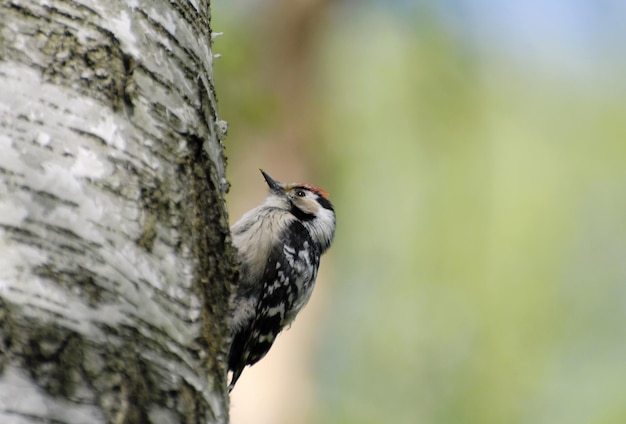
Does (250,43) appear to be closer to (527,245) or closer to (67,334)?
(527,245)

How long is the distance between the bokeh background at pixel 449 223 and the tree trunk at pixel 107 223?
606cm

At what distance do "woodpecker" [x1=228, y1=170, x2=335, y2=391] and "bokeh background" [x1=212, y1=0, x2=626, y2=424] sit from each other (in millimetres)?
3694

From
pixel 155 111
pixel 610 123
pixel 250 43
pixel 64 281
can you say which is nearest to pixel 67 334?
pixel 64 281

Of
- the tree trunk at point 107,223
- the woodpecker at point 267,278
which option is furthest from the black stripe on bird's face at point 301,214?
the tree trunk at point 107,223

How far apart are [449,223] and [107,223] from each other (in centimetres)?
713

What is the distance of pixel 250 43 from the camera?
25.7 feet

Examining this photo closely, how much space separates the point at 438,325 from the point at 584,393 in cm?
150

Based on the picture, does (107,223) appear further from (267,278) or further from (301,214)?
(301,214)

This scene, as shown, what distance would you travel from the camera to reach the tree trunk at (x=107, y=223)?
154 cm

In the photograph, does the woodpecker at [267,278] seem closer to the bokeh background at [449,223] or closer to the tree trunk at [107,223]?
the tree trunk at [107,223]

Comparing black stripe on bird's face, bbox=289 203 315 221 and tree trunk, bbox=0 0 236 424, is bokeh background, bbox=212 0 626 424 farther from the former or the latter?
tree trunk, bbox=0 0 236 424

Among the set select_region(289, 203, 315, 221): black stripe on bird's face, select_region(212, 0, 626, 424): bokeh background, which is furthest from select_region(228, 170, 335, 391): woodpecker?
select_region(212, 0, 626, 424): bokeh background

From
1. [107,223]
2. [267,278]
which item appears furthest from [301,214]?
[107,223]

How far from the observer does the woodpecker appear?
13.1 feet
